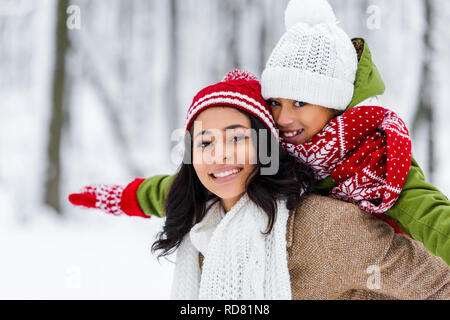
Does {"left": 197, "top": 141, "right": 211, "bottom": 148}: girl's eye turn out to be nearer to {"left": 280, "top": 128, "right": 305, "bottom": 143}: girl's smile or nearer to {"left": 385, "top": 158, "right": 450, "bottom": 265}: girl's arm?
{"left": 280, "top": 128, "right": 305, "bottom": 143}: girl's smile

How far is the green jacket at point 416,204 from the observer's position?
1171 mm

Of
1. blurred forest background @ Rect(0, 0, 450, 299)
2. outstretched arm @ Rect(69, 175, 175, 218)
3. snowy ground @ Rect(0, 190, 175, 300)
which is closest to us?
outstretched arm @ Rect(69, 175, 175, 218)

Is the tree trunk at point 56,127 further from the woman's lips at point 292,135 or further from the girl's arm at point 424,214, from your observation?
the girl's arm at point 424,214

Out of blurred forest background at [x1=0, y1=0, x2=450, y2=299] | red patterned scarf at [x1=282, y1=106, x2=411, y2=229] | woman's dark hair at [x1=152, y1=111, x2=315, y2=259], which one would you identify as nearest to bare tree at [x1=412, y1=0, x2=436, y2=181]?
blurred forest background at [x1=0, y1=0, x2=450, y2=299]

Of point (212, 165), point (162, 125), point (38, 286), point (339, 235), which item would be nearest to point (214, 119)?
point (212, 165)

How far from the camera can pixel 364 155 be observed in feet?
4.39

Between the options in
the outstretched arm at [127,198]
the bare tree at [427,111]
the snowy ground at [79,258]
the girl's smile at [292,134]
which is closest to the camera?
the girl's smile at [292,134]

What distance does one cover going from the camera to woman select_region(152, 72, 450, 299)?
4.15 ft

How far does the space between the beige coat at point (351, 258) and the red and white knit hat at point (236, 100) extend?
313 millimetres

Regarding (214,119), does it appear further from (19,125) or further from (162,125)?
(19,125)

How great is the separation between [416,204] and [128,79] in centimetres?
353

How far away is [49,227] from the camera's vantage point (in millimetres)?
3936

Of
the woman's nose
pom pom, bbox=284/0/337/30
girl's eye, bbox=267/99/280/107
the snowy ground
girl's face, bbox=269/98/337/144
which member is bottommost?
the snowy ground

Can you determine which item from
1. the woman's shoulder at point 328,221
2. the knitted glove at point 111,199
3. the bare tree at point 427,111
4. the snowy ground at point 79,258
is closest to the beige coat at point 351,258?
the woman's shoulder at point 328,221
